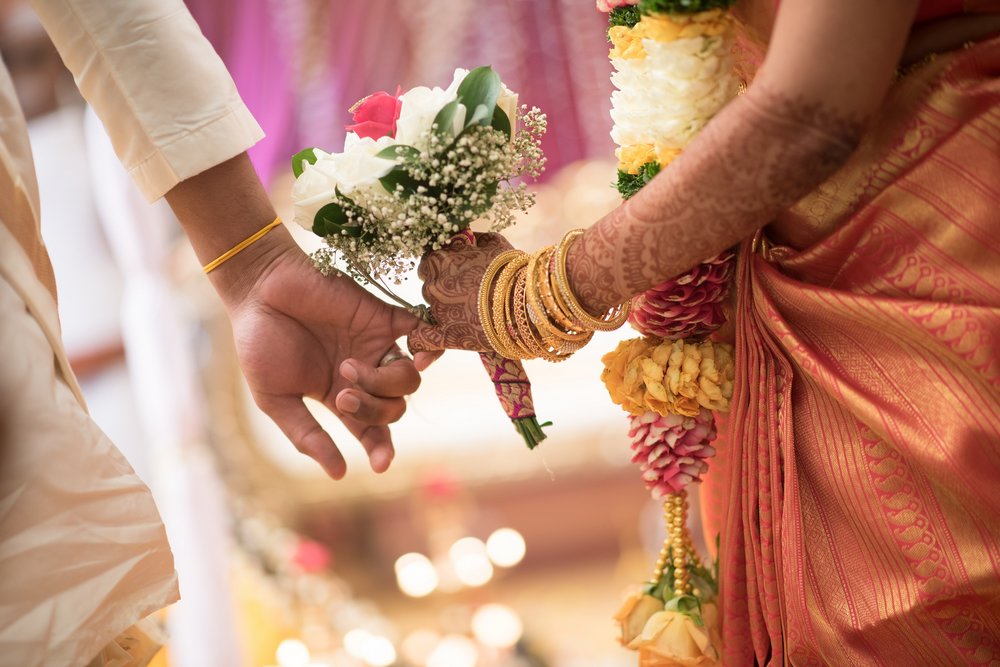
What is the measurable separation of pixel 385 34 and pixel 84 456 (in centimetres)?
296

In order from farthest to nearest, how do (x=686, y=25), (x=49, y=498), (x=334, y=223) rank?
(x=334, y=223) < (x=686, y=25) < (x=49, y=498)

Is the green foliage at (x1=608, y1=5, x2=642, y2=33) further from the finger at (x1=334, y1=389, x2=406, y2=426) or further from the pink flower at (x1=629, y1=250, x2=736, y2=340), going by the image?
the finger at (x1=334, y1=389, x2=406, y2=426)

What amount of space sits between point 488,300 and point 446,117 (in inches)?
9.4

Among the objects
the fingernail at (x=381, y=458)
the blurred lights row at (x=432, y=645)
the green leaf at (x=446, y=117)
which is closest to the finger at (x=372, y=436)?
the fingernail at (x=381, y=458)

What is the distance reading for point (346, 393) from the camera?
1316 millimetres

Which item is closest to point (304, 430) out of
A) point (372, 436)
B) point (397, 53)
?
point (372, 436)

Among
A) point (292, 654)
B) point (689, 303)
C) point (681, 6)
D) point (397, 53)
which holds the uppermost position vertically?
point (681, 6)

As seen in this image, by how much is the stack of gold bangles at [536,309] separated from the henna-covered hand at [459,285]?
0.10ft

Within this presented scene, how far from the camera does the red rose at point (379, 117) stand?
48.1 inches

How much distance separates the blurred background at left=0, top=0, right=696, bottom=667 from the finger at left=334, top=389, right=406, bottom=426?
2.10m

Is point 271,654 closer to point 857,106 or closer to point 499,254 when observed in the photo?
point 499,254

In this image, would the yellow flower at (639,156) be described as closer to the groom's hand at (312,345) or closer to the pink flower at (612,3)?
the pink flower at (612,3)

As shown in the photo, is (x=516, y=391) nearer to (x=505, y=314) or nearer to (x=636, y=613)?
(x=505, y=314)

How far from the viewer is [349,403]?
51.8 inches
